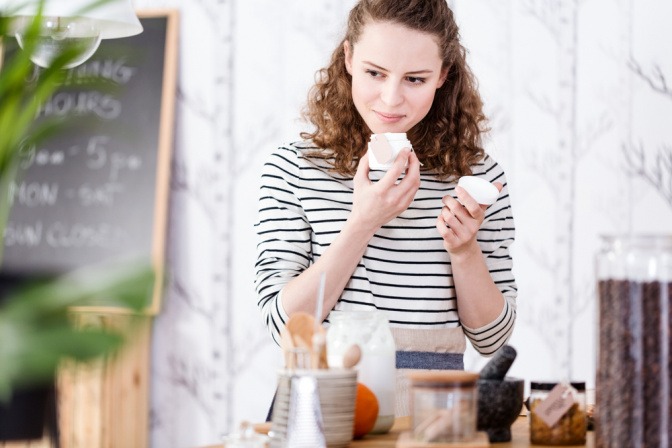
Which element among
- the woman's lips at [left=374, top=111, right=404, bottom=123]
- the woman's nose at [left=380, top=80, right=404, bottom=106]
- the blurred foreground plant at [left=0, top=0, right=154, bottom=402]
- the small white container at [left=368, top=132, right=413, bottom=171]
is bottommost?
the blurred foreground plant at [left=0, top=0, right=154, bottom=402]

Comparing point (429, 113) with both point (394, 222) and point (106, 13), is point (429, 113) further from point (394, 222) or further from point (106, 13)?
point (106, 13)

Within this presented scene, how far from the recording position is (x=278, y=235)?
1.80 metres

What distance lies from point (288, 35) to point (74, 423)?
4.83 ft

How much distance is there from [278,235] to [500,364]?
70cm

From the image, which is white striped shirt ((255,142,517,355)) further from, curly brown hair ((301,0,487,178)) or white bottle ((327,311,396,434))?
white bottle ((327,311,396,434))

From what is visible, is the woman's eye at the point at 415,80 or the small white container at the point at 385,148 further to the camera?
the woman's eye at the point at 415,80

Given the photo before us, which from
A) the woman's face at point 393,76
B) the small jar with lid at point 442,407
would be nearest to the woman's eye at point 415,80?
the woman's face at point 393,76

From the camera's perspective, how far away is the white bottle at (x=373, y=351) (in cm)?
128

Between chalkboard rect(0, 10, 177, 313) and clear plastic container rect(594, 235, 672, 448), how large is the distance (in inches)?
86.2

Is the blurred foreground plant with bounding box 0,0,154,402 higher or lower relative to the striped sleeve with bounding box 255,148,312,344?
lower

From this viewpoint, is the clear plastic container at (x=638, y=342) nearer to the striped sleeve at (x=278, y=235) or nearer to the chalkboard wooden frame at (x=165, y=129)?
the striped sleeve at (x=278, y=235)

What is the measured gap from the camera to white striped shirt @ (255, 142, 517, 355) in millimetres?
1780

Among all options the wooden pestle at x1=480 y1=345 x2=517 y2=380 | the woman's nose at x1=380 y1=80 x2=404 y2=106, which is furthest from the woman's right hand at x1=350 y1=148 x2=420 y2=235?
the wooden pestle at x1=480 y1=345 x2=517 y2=380

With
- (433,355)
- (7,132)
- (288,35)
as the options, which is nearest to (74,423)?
(288,35)
